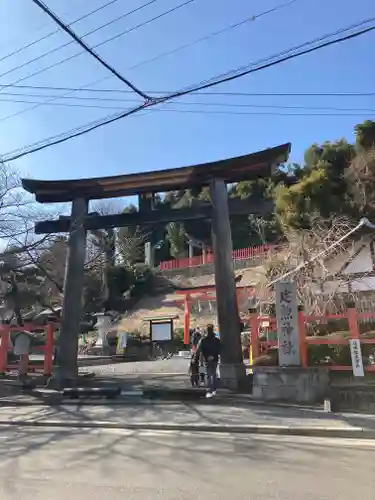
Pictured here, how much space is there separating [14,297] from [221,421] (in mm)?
16714

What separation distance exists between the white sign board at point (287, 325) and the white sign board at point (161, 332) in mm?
12784

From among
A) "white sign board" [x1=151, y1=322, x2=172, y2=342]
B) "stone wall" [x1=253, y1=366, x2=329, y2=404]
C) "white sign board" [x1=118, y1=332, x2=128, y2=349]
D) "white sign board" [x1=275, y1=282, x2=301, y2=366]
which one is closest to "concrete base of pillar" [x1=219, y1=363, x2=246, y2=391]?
"stone wall" [x1=253, y1=366, x2=329, y2=404]

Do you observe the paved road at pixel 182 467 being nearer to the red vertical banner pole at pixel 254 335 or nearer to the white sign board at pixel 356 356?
the white sign board at pixel 356 356

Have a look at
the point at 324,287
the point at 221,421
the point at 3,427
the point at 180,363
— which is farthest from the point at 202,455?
the point at 180,363

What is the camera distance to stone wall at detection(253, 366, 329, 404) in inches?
420

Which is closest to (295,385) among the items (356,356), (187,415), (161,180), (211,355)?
(356,356)

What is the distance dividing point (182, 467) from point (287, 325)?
606 cm

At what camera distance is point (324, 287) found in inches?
622

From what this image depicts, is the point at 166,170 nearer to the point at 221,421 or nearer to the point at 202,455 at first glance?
the point at 221,421

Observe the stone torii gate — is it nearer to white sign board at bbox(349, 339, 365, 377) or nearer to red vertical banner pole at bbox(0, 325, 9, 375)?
white sign board at bbox(349, 339, 365, 377)

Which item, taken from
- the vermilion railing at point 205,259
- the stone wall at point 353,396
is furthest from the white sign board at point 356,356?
the vermilion railing at point 205,259

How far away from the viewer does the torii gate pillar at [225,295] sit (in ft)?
39.8

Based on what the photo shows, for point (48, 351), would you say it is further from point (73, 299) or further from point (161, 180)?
point (161, 180)

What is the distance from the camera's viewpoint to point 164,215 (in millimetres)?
14359
